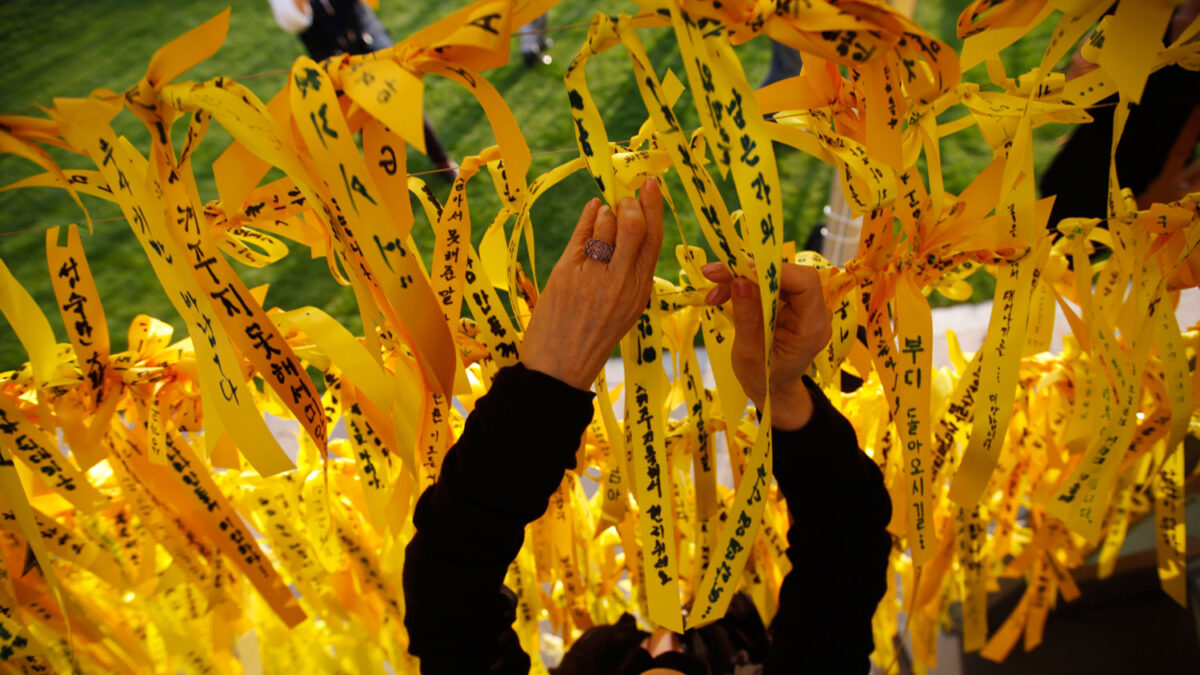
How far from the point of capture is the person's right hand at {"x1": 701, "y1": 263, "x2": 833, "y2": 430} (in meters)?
0.59

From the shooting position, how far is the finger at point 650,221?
553 millimetres

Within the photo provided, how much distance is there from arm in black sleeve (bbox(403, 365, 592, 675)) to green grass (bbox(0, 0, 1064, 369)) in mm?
1541

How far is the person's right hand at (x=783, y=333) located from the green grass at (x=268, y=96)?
157 centimetres

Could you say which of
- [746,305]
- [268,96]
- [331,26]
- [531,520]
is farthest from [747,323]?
[268,96]

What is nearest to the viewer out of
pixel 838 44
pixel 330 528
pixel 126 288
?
pixel 838 44

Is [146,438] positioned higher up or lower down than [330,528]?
higher up

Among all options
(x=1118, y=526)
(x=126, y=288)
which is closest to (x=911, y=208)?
(x=1118, y=526)

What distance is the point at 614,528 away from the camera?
112 cm

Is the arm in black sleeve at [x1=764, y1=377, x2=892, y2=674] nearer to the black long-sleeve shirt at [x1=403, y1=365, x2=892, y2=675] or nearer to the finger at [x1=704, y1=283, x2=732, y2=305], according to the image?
the black long-sleeve shirt at [x1=403, y1=365, x2=892, y2=675]

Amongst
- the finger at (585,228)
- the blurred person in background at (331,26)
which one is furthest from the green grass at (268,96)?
the finger at (585,228)

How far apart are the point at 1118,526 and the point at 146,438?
1.31 metres

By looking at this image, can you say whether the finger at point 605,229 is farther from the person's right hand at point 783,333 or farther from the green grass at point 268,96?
the green grass at point 268,96

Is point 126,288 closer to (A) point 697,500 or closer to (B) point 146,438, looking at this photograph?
(B) point 146,438

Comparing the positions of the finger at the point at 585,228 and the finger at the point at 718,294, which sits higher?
the finger at the point at 585,228
